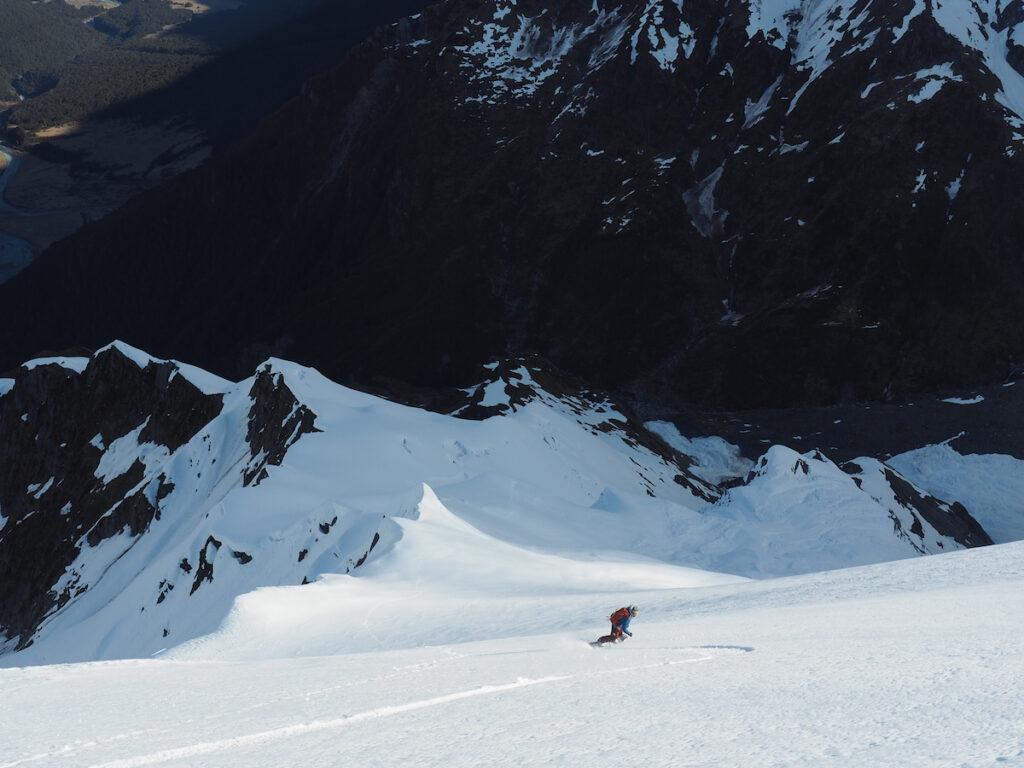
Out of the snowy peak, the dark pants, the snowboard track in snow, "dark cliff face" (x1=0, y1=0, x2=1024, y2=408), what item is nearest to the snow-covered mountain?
the snowy peak

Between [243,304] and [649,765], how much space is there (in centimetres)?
11706

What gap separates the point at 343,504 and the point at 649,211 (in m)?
72.3

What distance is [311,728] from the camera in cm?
898

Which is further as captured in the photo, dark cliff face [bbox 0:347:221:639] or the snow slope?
dark cliff face [bbox 0:347:221:639]

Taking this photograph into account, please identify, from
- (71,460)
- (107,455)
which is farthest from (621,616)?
(71,460)

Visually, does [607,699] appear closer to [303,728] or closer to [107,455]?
[303,728]

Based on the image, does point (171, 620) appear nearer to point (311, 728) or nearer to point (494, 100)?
point (311, 728)

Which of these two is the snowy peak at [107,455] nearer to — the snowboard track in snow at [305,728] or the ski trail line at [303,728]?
the snowboard track in snow at [305,728]

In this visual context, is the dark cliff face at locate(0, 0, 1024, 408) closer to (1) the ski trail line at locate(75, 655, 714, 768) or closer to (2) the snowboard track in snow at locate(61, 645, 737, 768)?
(2) the snowboard track in snow at locate(61, 645, 737, 768)

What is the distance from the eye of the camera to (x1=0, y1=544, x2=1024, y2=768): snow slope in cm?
754

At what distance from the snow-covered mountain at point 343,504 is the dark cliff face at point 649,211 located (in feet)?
111

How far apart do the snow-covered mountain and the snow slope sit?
19.2 ft

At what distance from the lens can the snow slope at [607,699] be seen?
24.7ft

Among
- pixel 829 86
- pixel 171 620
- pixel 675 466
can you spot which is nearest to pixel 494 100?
pixel 829 86
